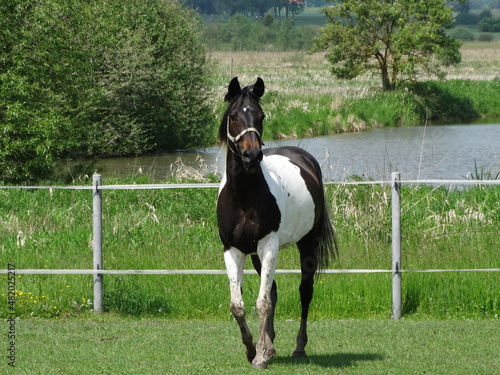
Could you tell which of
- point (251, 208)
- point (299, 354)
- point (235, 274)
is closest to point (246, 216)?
point (251, 208)

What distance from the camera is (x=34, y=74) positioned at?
19.6 m

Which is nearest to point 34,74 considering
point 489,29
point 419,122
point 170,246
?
point 170,246

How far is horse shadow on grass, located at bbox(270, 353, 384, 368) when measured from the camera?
285 inches

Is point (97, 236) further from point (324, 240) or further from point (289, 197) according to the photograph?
point (289, 197)

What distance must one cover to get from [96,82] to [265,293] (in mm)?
21996

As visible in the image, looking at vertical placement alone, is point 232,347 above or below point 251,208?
below

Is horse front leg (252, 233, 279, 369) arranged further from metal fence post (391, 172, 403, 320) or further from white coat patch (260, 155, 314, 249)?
metal fence post (391, 172, 403, 320)

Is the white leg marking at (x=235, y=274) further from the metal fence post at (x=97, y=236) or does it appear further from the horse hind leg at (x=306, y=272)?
the metal fence post at (x=97, y=236)

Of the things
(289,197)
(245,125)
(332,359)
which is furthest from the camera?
(332,359)

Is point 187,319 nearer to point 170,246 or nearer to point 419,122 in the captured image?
point 170,246

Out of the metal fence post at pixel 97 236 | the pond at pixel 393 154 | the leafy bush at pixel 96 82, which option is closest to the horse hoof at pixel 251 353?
A: the metal fence post at pixel 97 236

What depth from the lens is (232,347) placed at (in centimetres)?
790

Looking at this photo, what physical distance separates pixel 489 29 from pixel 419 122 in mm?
142850

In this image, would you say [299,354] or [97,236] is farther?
[97,236]
